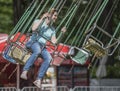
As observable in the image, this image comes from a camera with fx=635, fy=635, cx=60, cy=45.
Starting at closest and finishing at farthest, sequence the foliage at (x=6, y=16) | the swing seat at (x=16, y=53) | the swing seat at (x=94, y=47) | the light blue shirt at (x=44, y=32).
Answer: the light blue shirt at (x=44, y=32) < the swing seat at (x=16, y=53) < the swing seat at (x=94, y=47) < the foliage at (x=6, y=16)

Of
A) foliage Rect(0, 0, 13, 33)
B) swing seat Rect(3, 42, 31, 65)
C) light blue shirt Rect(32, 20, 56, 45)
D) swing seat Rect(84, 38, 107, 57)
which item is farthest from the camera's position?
foliage Rect(0, 0, 13, 33)

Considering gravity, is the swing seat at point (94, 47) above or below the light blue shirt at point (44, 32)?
below

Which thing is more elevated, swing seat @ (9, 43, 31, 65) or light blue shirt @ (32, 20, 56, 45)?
light blue shirt @ (32, 20, 56, 45)

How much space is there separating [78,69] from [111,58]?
7.85 metres

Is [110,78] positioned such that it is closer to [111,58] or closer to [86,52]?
[111,58]

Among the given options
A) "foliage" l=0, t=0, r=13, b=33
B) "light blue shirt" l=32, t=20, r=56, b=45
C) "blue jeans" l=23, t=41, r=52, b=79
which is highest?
"foliage" l=0, t=0, r=13, b=33

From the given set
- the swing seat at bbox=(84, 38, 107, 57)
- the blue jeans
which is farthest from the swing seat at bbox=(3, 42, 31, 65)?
the swing seat at bbox=(84, 38, 107, 57)

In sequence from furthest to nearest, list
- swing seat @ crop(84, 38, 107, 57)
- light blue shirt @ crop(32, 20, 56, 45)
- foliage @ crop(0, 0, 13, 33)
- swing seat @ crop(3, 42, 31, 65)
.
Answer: foliage @ crop(0, 0, 13, 33), swing seat @ crop(84, 38, 107, 57), swing seat @ crop(3, 42, 31, 65), light blue shirt @ crop(32, 20, 56, 45)

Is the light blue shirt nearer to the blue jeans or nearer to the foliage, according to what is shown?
the blue jeans

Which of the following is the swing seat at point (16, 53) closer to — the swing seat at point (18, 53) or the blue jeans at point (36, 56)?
the swing seat at point (18, 53)

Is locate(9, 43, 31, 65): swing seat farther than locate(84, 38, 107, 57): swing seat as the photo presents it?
No

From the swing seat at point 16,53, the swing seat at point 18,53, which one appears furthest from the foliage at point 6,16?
the swing seat at point 18,53

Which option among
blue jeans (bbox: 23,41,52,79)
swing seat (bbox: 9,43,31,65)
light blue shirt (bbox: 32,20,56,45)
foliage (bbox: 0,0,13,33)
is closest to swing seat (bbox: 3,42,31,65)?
swing seat (bbox: 9,43,31,65)

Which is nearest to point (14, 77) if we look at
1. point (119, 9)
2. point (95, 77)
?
point (95, 77)
